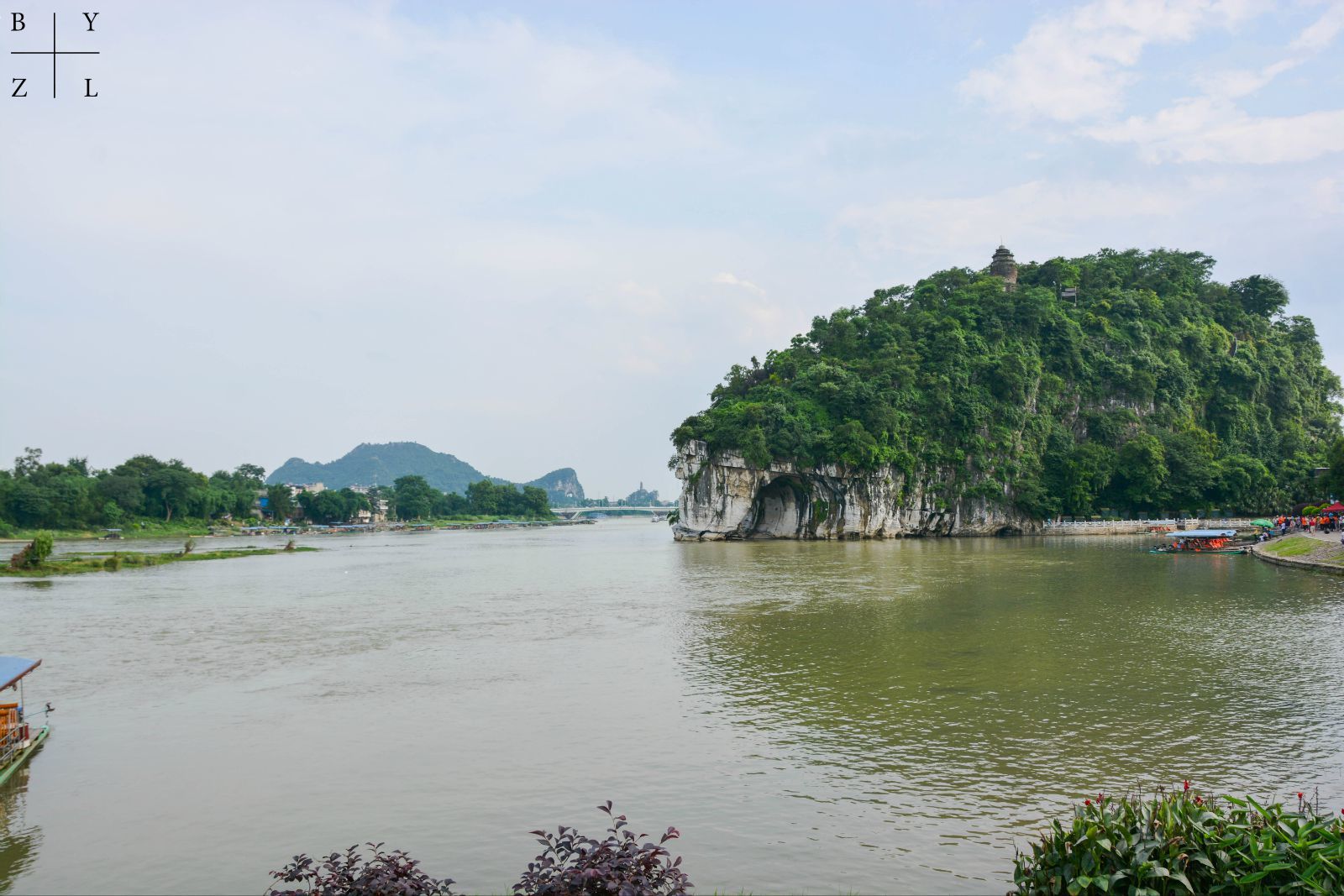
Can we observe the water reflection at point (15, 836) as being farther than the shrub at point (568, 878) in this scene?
Yes

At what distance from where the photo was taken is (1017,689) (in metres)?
16.2

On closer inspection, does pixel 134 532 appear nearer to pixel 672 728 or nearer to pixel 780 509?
pixel 780 509

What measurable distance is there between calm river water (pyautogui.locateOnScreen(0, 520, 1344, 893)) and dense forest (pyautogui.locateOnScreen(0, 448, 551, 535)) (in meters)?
78.4

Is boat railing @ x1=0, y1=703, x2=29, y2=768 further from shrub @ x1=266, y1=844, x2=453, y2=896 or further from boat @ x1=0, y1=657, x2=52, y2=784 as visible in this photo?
shrub @ x1=266, y1=844, x2=453, y2=896

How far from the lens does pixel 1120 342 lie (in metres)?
92.1


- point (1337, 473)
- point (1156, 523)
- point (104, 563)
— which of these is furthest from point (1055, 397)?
point (104, 563)

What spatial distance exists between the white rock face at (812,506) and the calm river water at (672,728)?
45.2m

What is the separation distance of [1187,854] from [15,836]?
1228 cm

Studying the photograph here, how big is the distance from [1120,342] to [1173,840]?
97.5 metres

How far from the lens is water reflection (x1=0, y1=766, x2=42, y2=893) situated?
914 cm

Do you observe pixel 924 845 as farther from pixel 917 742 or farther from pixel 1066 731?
pixel 1066 731

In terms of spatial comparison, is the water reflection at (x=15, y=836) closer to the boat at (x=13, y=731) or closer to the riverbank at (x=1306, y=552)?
the boat at (x=13, y=731)

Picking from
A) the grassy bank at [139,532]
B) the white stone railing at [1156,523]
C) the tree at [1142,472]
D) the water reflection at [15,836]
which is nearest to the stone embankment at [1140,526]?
the white stone railing at [1156,523]

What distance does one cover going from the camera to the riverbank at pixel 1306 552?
37062 millimetres
